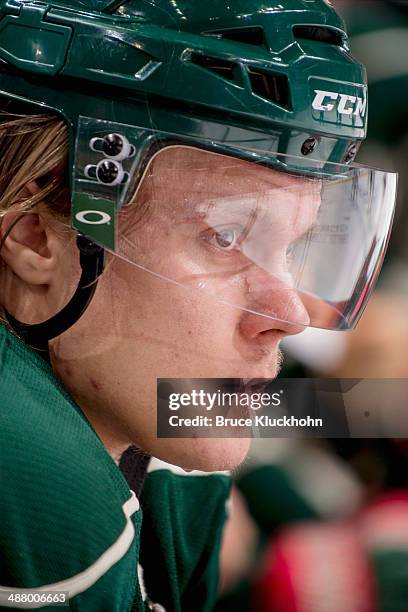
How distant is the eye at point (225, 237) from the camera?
729mm

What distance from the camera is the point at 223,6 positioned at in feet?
2.34

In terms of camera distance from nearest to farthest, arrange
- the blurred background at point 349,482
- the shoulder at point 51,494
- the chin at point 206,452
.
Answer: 1. the shoulder at point 51,494
2. the chin at point 206,452
3. the blurred background at point 349,482

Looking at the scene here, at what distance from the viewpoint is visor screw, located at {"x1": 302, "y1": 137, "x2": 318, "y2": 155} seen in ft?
2.39

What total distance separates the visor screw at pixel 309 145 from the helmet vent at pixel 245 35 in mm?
83

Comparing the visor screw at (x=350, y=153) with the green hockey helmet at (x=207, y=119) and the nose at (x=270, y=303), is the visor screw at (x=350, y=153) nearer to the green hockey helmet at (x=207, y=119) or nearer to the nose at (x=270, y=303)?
the green hockey helmet at (x=207, y=119)

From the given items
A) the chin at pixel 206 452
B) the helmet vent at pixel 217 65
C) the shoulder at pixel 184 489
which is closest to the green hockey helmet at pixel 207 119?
the helmet vent at pixel 217 65

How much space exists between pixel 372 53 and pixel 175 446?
0.56 metres

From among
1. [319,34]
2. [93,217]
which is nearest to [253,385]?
[93,217]

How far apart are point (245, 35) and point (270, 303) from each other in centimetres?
22

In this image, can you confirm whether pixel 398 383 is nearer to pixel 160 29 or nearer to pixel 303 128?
pixel 303 128

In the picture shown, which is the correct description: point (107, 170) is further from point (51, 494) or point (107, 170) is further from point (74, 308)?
point (51, 494)

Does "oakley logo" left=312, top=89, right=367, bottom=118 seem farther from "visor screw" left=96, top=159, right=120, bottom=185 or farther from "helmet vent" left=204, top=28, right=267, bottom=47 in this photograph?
"visor screw" left=96, top=159, right=120, bottom=185

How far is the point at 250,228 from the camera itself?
73cm

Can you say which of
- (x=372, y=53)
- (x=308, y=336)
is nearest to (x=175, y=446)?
(x=308, y=336)
